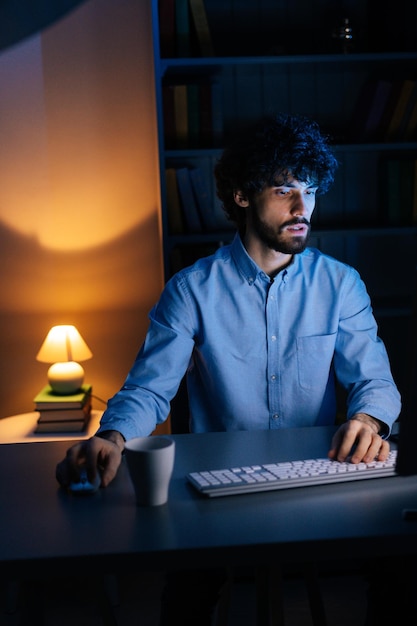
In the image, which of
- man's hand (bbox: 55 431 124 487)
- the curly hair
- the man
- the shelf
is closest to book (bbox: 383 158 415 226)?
the shelf

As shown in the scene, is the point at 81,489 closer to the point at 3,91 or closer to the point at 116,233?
the point at 116,233

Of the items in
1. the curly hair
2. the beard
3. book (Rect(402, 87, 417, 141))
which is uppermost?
book (Rect(402, 87, 417, 141))

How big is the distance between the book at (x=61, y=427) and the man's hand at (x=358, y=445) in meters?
1.73

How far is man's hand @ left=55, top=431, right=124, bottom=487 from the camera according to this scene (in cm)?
126

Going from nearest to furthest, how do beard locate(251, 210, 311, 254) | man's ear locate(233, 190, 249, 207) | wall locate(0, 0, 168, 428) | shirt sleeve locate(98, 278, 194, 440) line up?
1. shirt sleeve locate(98, 278, 194, 440)
2. beard locate(251, 210, 311, 254)
3. man's ear locate(233, 190, 249, 207)
4. wall locate(0, 0, 168, 428)

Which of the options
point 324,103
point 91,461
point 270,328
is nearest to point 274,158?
point 270,328

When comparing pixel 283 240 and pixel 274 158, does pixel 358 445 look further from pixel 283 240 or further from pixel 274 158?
pixel 274 158

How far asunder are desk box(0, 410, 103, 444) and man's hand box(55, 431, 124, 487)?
1.52 m

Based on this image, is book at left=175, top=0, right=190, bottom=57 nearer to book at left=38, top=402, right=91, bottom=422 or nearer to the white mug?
book at left=38, top=402, right=91, bottom=422

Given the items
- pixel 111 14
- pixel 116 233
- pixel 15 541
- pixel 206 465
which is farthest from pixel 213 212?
pixel 15 541

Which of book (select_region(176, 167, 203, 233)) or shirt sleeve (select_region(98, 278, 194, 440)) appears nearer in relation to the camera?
shirt sleeve (select_region(98, 278, 194, 440))

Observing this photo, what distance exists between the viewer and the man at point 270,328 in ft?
5.93

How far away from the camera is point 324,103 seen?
321cm

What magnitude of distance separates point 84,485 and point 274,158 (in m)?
→ 1.12
